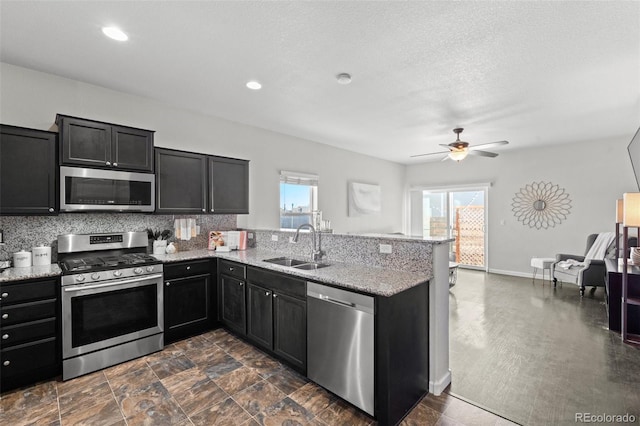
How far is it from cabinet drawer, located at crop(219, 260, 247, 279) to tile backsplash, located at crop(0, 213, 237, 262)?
755 mm

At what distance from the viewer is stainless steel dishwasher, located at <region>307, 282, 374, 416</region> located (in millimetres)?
1938

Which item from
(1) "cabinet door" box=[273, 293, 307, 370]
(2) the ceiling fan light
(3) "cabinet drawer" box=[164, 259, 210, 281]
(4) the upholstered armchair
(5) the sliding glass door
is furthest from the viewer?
(5) the sliding glass door

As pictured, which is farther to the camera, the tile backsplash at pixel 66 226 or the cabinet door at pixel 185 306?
the cabinet door at pixel 185 306

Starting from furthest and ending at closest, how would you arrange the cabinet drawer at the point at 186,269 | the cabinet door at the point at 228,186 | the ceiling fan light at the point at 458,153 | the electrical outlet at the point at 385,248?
the ceiling fan light at the point at 458,153 → the cabinet door at the point at 228,186 → the cabinet drawer at the point at 186,269 → the electrical outlet at the point at 385,248

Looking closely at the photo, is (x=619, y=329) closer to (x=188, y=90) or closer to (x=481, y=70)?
(x=481, y=70)

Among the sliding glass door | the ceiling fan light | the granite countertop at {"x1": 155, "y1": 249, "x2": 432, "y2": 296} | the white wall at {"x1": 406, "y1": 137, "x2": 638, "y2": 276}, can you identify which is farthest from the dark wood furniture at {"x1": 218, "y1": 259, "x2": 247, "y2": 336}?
the white wall at {"x1": 406, "y1": 137, "x2": 638, "y2": 276}

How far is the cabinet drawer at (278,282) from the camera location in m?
2.40

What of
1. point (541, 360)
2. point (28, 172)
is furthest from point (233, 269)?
point (541, 360)

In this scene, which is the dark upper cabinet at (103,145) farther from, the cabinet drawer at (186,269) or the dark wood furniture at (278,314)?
the dark wood furniture at (278,314)

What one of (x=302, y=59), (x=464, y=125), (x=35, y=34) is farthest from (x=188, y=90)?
(x=464, y=125)

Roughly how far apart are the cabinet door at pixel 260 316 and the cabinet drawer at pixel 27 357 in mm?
1568

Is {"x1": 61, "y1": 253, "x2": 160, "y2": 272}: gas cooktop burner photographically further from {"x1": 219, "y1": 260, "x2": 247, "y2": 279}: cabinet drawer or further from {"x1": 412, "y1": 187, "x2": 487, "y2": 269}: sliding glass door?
{"x1": 412, "y1": 187, "x2": 487, "y2": 269}: sliding glass door

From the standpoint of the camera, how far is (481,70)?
9.20ft

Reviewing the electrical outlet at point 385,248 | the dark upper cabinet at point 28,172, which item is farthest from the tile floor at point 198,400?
the dark upper cabinet at point 28,172
